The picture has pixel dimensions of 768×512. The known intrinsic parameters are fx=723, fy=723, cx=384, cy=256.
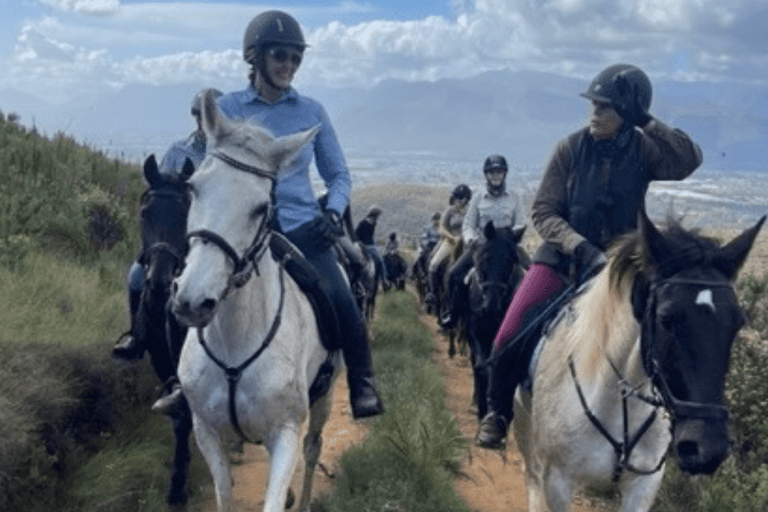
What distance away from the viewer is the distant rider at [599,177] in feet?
14.2

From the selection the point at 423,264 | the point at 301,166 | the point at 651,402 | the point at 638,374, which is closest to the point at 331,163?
the point at 301,166

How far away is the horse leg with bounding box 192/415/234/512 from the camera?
4.11 metres

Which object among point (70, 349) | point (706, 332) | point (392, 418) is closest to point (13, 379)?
point (70, 349)

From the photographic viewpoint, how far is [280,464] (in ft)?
13.0

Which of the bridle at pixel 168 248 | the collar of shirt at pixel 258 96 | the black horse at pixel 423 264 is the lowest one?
the black horse at pixel 423 264

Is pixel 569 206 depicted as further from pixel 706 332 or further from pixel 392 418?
pixel 392 418

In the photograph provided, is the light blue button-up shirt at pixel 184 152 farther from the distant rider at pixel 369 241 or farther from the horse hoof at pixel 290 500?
the distant rider at pixel 369 241

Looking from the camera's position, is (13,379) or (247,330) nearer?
(247,330)

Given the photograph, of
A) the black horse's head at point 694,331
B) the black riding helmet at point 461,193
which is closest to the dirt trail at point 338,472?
the black horse's head at point 694,331

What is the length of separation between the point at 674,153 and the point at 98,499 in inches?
175

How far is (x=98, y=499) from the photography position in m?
5.01

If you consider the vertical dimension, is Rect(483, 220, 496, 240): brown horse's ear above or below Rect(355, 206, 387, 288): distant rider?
above

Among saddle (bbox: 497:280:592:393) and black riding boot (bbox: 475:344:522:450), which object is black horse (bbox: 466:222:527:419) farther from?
saddle (bbox: 497:280:592:393)

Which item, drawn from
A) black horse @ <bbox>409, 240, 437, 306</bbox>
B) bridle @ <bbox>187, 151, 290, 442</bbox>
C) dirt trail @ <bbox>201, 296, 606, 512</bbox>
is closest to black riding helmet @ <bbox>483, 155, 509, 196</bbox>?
dirt trail @ <bbox>201, 296, 606, 512</bbox>
